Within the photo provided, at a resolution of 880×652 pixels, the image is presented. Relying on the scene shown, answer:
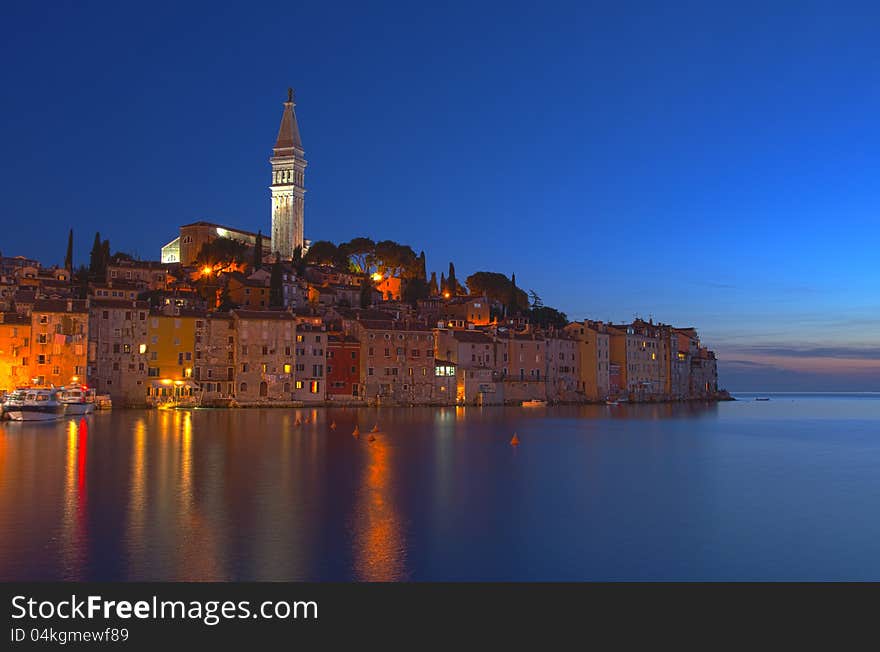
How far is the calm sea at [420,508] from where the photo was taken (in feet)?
42.5

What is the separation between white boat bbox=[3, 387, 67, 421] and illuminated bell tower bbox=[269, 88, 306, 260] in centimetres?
5953

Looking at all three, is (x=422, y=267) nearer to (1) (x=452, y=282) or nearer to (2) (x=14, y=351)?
(1) (x=452, y=282)

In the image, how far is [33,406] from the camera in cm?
4225

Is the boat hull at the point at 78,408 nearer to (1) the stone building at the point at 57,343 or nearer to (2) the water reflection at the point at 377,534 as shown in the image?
(1) the stone building at the point at 57,343

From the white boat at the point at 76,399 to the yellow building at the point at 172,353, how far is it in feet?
17.5

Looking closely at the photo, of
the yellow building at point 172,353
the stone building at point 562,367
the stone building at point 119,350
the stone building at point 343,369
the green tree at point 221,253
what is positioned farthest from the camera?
the green tree at point 221,253

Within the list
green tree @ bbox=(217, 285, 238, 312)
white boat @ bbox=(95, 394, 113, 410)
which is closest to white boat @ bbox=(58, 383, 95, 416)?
white boat @ bbox=(95, 394, 113, 410)

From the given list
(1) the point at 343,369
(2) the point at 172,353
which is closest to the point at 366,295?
(1) the point at 343,369

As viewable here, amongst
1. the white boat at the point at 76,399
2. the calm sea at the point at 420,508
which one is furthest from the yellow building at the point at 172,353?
the calm sea at the point at 420,508

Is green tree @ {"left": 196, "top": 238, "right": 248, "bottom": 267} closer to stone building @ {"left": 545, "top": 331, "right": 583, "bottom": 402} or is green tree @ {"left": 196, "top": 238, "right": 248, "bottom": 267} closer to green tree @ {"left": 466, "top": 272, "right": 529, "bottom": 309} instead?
green tree @ {"left": 466, "top": 272, "right": 529, "bottom": 309}

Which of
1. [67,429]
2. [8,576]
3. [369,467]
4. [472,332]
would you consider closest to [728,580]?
[8,576]

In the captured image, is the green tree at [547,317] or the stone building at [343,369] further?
the green tree at [547,317]

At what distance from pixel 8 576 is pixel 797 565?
12.4 m

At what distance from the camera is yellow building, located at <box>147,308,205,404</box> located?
2170 inches
